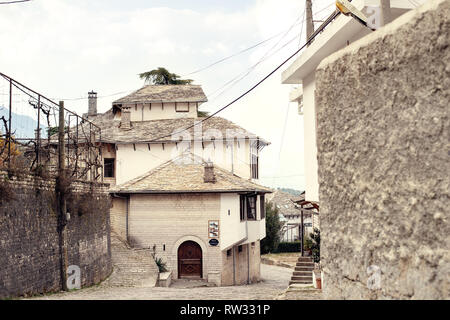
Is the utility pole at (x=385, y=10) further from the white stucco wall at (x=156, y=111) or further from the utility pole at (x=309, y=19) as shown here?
the white stucco wall at (x=156, y=111)

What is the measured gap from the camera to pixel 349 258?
2.93 m

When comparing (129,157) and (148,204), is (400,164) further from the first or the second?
(129,157)

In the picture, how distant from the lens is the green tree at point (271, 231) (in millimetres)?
44969

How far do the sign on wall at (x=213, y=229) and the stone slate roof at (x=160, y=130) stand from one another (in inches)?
351

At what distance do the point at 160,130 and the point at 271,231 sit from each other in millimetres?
16209

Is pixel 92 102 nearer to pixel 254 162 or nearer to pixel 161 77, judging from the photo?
pixel 161 77

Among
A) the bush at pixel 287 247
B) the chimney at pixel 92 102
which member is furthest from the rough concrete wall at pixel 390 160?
the bush at pixel 287 247

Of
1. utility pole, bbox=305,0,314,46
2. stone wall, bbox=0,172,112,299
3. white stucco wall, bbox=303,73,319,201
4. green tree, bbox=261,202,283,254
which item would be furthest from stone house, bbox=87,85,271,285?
white stucco wall, bbox=303,73,319,201

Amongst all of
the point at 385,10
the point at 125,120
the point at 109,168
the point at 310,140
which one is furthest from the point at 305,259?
the point at 125,120

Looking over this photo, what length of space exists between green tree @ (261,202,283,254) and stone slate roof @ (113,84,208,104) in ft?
42.5

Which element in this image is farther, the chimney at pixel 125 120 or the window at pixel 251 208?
the chimney at pixel 125 120
